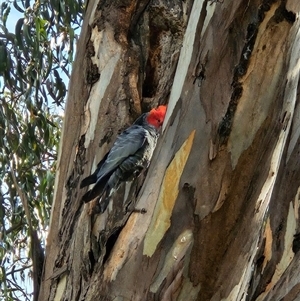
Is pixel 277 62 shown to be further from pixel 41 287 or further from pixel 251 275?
pixel 41 287

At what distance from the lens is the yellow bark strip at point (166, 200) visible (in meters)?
1.05

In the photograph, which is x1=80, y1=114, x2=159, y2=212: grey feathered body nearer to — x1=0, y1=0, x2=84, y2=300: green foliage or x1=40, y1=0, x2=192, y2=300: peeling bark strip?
x1=40, y1=0, x2=192, y2=300: peeling bark strip

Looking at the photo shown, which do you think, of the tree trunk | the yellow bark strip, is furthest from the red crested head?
the yellow bark strip

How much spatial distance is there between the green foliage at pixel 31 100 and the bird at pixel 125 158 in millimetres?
1333

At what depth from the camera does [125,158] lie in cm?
190

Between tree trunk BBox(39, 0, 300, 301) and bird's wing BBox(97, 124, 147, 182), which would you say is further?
bird's wing BBox(97, 124, 147, 182)

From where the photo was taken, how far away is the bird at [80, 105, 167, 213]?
5.26 ft

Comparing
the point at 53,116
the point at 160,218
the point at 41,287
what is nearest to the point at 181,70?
the point at 160,218

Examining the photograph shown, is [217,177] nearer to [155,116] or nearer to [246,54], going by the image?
[246,54]

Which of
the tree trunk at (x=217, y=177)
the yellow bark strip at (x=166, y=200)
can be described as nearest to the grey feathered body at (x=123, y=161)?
the tree trunk at (x=217, y=177)

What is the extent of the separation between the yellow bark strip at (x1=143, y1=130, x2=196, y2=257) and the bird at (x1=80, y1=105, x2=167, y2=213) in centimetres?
50

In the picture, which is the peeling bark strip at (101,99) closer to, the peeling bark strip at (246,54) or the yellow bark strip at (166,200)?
the yellow bark strip at (166,200)

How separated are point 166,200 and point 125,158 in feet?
2.75

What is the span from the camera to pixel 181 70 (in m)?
1.20
